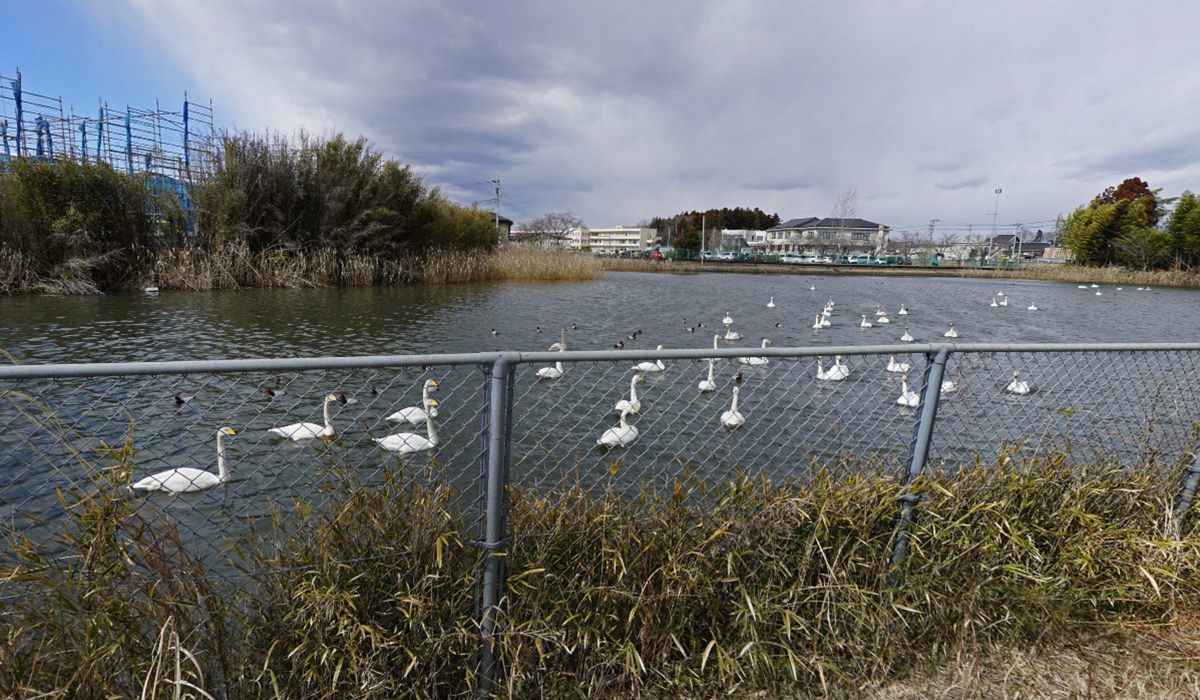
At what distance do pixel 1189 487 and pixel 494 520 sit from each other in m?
3.63

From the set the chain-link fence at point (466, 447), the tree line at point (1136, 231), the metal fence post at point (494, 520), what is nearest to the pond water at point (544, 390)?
the chain-link fence at point (466, 447)

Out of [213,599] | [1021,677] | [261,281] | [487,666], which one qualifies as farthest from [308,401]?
[261,281]

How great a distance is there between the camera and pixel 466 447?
11.5 ft

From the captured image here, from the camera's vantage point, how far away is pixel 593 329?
1398 centimetres

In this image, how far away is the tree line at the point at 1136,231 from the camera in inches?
1454

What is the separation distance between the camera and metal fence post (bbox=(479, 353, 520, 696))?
1.87 meters

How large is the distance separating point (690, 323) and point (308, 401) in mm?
10853

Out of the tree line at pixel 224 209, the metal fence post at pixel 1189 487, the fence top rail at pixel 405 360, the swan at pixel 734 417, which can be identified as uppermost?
the tree line at pixel 224 209

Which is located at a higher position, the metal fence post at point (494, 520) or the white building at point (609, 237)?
the white building at point (609, 237)

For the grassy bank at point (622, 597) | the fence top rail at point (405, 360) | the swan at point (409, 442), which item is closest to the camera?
the fence top rail at point (405, 360)

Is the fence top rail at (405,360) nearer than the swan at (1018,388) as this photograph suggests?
Yes

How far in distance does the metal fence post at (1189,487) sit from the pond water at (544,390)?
0.25 meters

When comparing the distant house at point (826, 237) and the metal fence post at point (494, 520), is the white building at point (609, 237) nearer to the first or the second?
the distant house at point (826, 237)

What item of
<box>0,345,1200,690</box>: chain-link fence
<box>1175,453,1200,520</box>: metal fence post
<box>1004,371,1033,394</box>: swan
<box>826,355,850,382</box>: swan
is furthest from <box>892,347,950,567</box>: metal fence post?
<box>1004,371,1033,394</box>: swan
